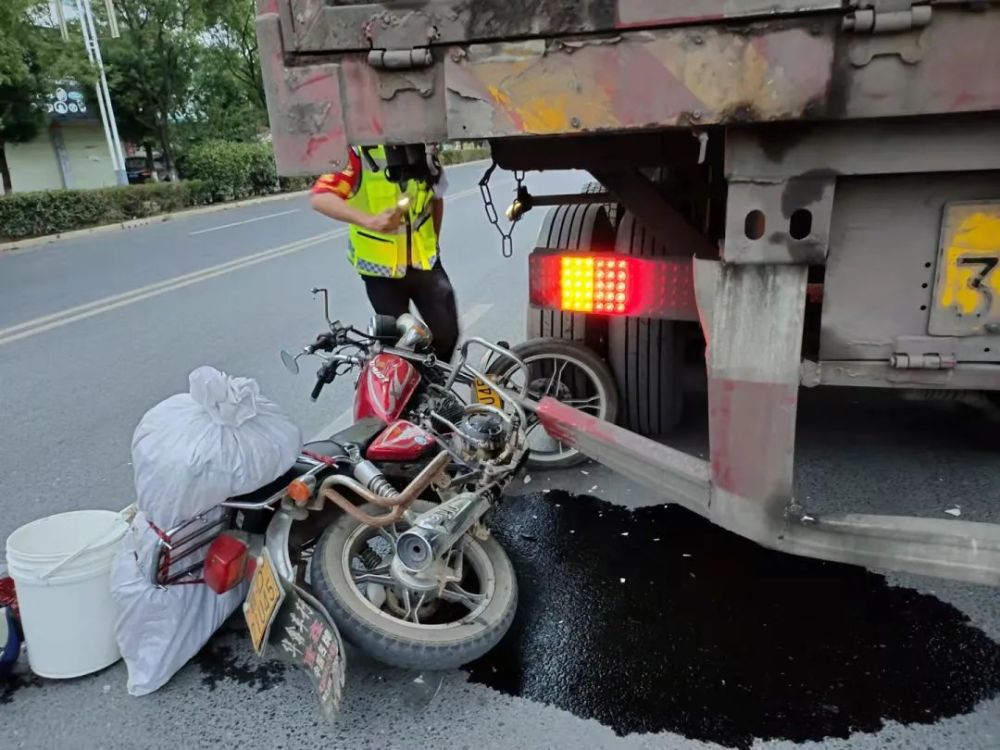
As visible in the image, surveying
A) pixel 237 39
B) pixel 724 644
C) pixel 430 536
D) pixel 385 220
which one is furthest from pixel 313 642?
pixel 237 39

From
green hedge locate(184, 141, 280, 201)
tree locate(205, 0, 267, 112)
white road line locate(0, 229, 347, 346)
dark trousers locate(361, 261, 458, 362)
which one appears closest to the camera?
dark trousers locate(361, 261, 458, 362)

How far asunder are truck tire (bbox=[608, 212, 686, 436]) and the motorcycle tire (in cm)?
9

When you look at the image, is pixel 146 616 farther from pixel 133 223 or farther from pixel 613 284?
pixel 133 223

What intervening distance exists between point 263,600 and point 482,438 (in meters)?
1.01

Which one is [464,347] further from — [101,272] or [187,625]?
[101,272]

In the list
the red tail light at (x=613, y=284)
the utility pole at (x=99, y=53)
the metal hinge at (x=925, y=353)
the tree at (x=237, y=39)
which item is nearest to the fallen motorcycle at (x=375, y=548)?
the red tail light at (x=613, y=284)

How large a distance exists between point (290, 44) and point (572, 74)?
2.57 feet

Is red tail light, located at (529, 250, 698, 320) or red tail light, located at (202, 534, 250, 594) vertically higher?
red tail light, located at (529, 250, 698, 320)

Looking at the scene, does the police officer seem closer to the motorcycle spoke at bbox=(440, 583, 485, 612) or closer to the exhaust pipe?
the exhaust pipe

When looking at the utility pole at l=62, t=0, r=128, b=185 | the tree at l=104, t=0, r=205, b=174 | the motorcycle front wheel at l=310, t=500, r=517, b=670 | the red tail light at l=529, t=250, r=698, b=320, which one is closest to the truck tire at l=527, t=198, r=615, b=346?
the red tail light at l=529, t=250, r=698, b=320

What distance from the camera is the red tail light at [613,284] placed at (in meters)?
3.10

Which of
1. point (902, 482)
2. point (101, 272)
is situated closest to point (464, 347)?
point (902, 482)

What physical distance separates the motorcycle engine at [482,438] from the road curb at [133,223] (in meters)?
15.0

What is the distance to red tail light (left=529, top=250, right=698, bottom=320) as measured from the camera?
10.2 ft
